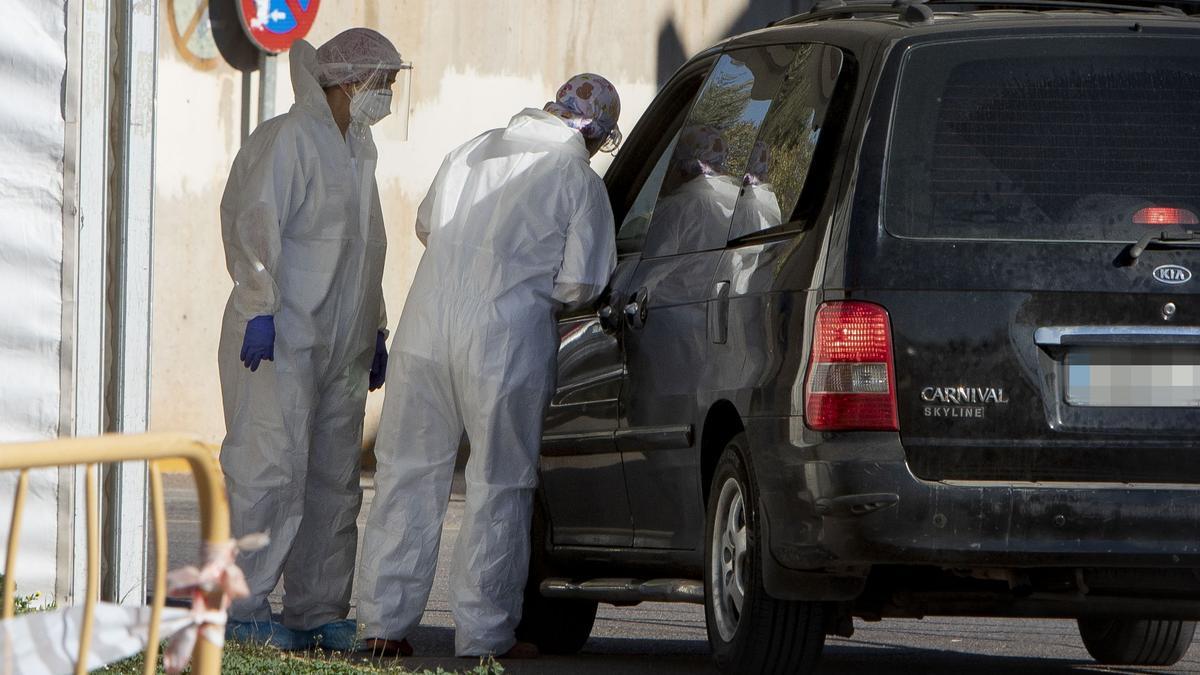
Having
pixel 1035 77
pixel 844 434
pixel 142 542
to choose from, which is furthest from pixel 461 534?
pixel 1035 77

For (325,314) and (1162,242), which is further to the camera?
(325,314)

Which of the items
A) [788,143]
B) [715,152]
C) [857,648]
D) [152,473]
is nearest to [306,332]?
[715,152]

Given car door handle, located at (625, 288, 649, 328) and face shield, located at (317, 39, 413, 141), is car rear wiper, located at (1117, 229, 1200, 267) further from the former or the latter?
face shield, located at (317, 39, 413, 141)

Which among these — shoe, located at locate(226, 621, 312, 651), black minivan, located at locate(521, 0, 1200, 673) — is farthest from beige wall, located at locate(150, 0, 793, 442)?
black minivan, located at locate(521, 0, 1200, 673)

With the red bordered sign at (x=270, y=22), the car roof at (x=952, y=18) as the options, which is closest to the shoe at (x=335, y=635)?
the car roof at (x=952, y=18)

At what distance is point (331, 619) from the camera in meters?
6.89

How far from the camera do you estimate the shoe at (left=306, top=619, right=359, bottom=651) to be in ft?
22.0

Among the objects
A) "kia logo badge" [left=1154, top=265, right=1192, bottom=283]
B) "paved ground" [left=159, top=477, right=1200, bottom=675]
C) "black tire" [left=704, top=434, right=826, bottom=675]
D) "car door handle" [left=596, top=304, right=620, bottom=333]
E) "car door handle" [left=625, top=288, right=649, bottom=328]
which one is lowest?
"paved ground" [left=159, top=477, right=1200, bottom=675]

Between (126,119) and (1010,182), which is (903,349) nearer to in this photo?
(1010,182)

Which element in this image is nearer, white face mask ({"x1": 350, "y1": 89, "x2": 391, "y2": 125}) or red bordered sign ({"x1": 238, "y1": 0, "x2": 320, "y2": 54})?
white face mask ({"x1": 350, "y1": 89, "x2": 391, "y2": 125})

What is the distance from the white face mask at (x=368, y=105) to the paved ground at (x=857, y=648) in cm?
170

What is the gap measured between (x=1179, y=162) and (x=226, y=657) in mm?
2519

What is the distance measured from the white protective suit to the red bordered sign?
690 centimetres

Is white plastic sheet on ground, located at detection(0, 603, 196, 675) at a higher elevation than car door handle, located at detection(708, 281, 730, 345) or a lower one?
higher
